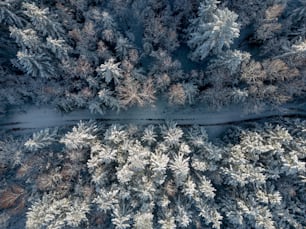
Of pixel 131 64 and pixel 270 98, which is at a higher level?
pixel 131 64

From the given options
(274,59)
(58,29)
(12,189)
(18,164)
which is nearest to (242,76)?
(274,59)

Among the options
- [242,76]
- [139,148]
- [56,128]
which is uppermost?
[242,76]

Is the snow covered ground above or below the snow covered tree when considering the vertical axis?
below

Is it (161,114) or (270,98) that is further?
(161,114)

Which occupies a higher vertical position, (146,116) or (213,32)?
(213,32)

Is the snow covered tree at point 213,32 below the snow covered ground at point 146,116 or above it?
above

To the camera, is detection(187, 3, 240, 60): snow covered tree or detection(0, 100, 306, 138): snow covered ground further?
detection(0, 100, 306, 138): snow covered ground

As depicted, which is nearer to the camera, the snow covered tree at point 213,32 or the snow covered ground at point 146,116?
the snow covered tree at point 213,32

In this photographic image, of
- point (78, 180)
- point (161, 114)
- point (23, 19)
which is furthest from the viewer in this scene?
point (161, 114)

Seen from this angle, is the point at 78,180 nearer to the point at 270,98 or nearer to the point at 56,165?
the point at 56,165

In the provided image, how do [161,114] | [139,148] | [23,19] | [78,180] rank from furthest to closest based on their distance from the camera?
[161,114], [78,180], [139,148], [23,19]

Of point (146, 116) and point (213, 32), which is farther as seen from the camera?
point (146, 116)
